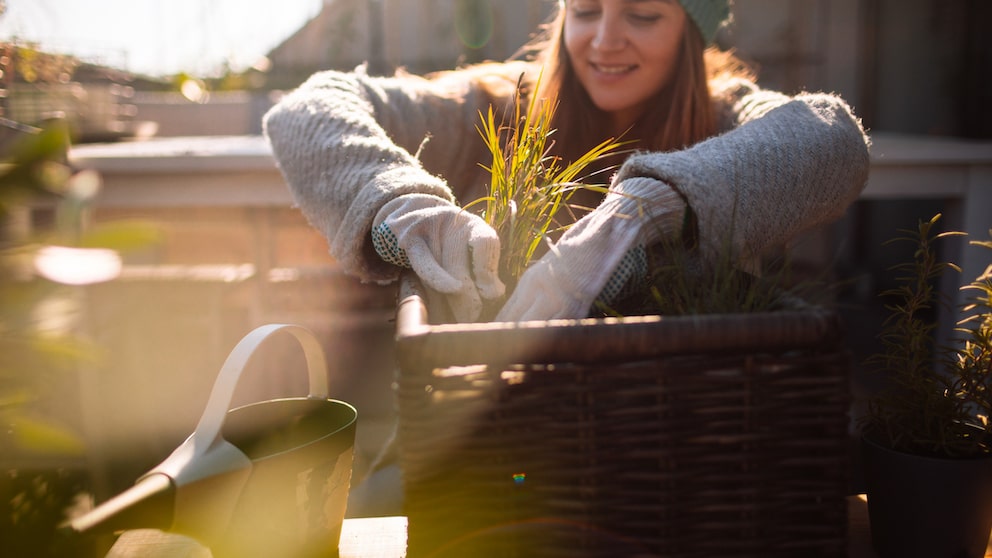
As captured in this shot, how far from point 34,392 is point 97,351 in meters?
0.05

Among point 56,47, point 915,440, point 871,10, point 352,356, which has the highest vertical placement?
point 871,10

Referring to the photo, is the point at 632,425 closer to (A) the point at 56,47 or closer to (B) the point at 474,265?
(B) the point at 474,265

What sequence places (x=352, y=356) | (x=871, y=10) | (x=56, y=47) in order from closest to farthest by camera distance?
(x=56, y=47), (x=352, y=356), (x=871, y=10)

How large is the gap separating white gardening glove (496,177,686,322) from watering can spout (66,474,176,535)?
0.30m

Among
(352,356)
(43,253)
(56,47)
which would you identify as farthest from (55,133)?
(352,356)

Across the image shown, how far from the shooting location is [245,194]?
6.66 feet

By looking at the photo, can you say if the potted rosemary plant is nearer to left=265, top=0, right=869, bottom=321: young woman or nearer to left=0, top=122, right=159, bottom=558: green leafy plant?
left=265, top=0, right=869, bottom=321: young woman

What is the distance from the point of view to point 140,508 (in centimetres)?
41

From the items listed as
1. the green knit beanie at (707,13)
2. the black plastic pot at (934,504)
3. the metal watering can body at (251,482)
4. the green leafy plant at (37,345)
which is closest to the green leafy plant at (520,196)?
the metal watering can body at (251,482)

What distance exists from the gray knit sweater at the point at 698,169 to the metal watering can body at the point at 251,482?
0.75 ft

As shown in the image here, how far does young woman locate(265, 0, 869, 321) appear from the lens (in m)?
0.63

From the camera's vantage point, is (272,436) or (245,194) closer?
(272,436)

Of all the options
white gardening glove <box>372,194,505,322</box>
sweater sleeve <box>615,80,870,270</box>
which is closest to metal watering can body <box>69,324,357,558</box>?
white gardening glove <box>372,194,505,322</box>

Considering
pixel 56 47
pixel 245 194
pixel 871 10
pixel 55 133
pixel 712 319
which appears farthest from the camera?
pixel 871 10
